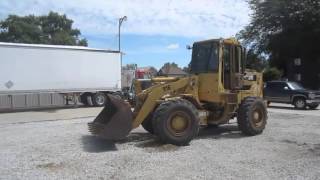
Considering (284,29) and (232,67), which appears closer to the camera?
(232,67)

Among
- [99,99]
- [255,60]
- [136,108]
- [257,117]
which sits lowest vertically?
[99,99]

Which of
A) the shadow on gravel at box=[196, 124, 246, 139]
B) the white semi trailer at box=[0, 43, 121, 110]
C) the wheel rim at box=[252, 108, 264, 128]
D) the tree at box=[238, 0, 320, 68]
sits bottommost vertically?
the shadow on gravel at box=[196, 124, 246, 139]

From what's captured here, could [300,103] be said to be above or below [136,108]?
Answer: below

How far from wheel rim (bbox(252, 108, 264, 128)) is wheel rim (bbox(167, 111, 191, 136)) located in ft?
9.30

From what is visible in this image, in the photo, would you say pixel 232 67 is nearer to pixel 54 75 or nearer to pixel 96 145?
pixel 96 145

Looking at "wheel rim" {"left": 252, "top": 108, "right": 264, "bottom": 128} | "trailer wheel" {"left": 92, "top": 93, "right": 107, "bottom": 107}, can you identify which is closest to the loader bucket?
"wheel rim" {"left": 252, "top": 108, "right": 264, "bottom": 128}

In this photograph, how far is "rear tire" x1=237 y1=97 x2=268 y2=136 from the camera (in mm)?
15469

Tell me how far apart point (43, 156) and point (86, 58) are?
775 inches

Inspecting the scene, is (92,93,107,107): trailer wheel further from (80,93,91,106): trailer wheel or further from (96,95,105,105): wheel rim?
(80,93,91,106): trailer wheel

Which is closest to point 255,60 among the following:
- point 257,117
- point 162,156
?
point 257,117

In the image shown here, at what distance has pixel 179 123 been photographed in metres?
13.8

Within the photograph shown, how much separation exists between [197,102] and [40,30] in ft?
210

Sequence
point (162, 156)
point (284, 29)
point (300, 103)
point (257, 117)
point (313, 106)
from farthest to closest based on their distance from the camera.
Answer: point (284, 29) → point (300, 103) → point (313, 106) → point (257, 117) → point (162, 156)

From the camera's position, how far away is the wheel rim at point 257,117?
1580cm
